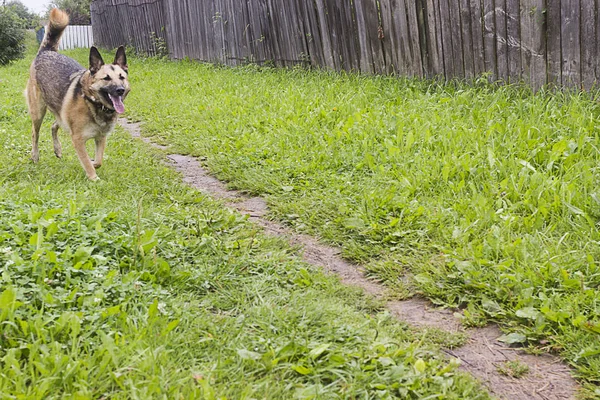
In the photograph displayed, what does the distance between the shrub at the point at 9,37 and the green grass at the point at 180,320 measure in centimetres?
1757

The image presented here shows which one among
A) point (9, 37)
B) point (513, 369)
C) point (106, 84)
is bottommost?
point (513, 369)

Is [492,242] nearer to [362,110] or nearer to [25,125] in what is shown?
[362,110]

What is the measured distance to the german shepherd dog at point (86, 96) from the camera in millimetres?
5121

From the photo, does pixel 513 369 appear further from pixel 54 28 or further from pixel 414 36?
pixel 54 28

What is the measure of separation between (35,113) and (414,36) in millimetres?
4697

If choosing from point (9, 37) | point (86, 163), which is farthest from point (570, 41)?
point (9, 37)

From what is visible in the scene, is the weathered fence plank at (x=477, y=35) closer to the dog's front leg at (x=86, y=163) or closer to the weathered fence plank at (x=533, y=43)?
the weathered fence plank at (x=533, y=43)

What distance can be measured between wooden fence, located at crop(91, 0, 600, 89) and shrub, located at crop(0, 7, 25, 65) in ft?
28.6

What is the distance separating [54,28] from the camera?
618 centimetres

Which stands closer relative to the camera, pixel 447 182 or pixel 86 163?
Answer: pixel 447 182

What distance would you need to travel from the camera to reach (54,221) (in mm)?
3209

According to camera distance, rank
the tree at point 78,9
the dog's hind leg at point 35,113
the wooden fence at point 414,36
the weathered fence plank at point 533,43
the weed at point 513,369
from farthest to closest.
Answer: the tree at point 78,9, the dog's hind leg at point 35,113, the weathered fence plank at point 533,43, the wooden fence at point 414,36, the weed at point 513,369

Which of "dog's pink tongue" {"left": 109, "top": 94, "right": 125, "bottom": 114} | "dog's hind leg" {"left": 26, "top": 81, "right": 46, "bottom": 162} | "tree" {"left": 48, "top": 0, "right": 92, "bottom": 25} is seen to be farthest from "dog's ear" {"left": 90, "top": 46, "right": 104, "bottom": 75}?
"tree" {"left": 48, "top": 0, "right": 92, "bottom": 25}

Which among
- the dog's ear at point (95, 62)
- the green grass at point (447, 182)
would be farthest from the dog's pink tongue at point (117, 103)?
the green grass at point (447, 182)
